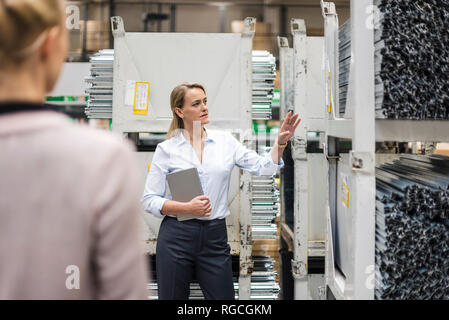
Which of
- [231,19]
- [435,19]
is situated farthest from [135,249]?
[231,19]

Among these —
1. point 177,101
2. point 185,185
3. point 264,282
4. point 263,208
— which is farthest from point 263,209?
point 177,101

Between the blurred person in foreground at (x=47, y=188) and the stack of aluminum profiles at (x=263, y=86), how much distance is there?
6.21 feet

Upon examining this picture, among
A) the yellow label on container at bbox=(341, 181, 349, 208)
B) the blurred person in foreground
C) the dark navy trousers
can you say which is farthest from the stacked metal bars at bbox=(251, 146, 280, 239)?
the blurred person in foreground

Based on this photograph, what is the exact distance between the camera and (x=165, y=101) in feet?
8.01

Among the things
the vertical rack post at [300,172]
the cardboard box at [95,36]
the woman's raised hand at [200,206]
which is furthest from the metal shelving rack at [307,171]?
the cardboard box at [95,36]

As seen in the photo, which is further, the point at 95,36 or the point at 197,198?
the point at 95,36

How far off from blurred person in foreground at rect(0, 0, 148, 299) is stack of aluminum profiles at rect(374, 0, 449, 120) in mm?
1027

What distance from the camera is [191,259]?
2.07 meters

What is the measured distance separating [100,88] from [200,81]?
2.13 ft

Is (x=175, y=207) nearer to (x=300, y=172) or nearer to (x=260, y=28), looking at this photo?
Answer: (x=300, y=172)

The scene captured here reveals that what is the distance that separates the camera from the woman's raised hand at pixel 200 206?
1981mm

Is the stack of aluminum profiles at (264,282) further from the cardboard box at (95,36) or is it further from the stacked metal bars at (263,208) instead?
the cardboard box at (95,36)

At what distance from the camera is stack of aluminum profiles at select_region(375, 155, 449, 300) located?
4.63 feet
